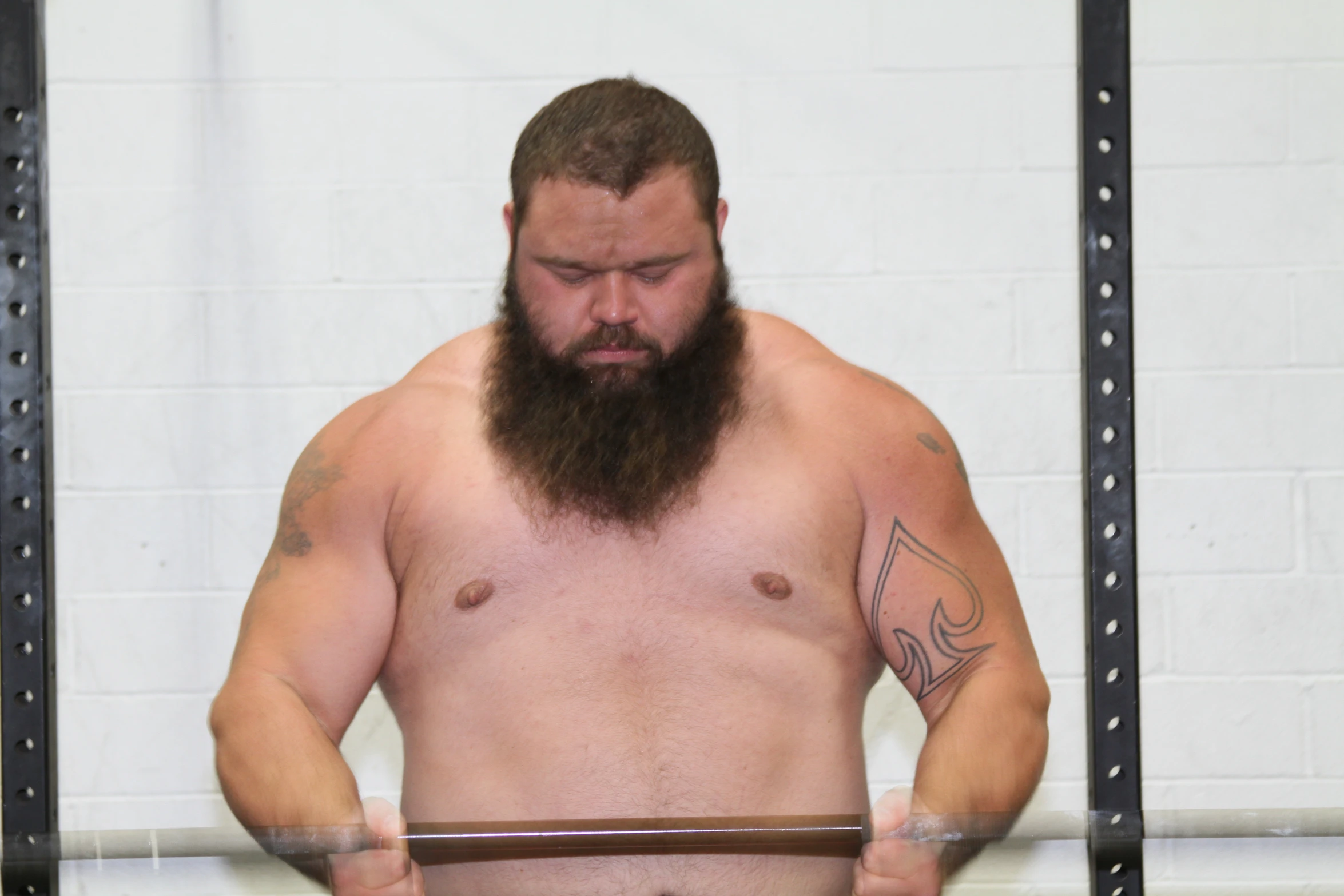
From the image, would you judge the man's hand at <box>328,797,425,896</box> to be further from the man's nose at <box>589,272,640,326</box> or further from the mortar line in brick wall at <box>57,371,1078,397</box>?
the mortar line in brick wall at <box>57,371,1078,397</box>

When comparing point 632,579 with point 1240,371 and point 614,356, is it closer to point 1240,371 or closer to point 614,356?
point 614,356

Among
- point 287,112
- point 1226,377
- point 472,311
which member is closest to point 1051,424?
point 1226,377

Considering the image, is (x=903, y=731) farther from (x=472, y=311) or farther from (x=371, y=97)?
(x=371, y=97)

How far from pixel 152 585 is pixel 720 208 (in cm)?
100

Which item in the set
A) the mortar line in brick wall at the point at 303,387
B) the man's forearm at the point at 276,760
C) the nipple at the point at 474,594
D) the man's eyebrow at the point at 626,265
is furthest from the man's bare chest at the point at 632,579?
the mortar line in brick wall at the point at 303,387

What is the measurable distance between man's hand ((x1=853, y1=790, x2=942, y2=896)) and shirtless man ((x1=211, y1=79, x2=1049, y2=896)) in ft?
0.47

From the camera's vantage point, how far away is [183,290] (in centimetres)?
179

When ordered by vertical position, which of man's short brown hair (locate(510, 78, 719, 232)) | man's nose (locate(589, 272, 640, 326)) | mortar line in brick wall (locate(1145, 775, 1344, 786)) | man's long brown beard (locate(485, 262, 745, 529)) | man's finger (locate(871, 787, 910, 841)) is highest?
man's short brown hair (locate(510, 78, 719, 232))

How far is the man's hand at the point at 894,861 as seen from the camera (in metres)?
0.99

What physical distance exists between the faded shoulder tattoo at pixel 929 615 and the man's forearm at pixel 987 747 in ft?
0.10

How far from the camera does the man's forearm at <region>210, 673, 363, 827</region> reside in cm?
114

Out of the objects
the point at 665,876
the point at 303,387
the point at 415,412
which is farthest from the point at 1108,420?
the point at 303,387

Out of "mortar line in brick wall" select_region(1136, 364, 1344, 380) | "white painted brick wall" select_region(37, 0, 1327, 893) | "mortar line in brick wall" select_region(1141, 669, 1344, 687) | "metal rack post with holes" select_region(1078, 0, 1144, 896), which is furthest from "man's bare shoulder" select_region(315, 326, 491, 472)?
"mortar line in brick wall" select_region(1141, 669, 1344, 687)

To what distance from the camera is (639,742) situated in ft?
4.08
